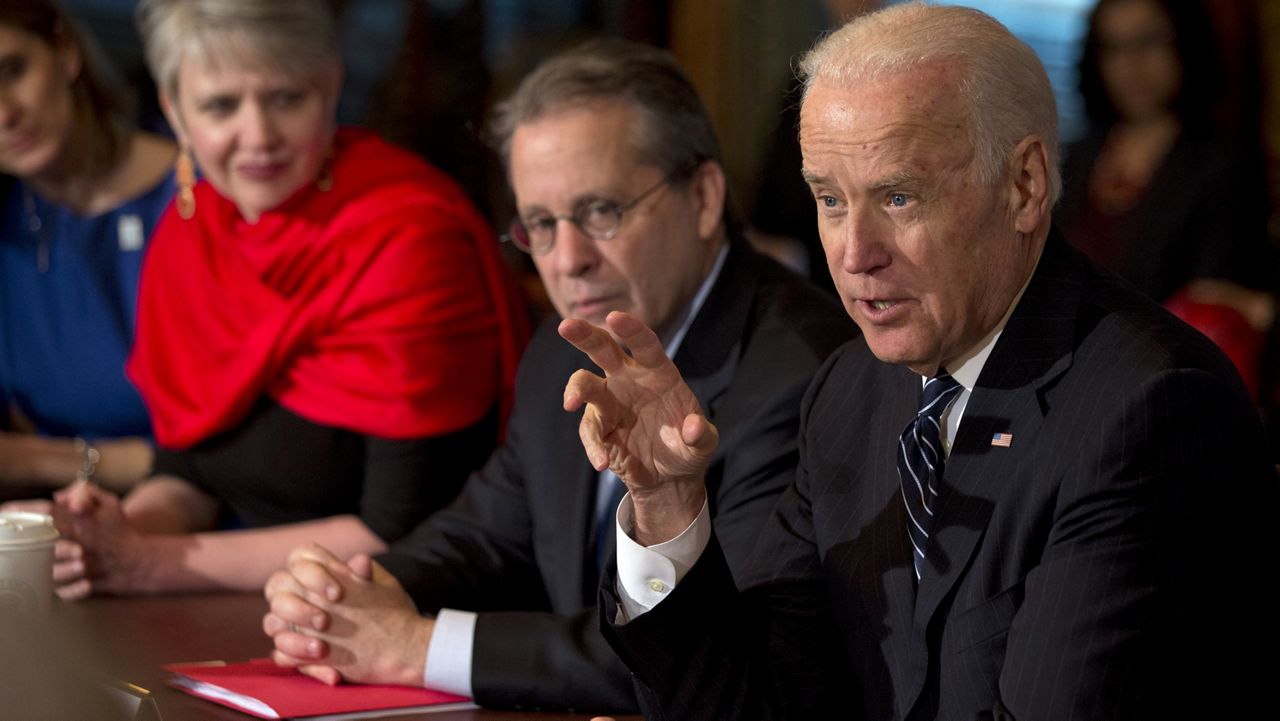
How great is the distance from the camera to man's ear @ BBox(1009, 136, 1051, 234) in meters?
1.45

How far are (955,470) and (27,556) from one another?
110 centimetres

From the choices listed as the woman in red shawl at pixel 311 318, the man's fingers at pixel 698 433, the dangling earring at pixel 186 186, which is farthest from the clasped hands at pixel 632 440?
the dangling earring at pixel 186 186

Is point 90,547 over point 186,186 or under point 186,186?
under

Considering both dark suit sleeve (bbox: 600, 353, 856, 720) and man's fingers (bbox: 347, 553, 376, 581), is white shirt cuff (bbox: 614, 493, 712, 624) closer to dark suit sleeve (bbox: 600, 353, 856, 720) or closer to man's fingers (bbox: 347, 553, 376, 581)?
dark suit sleeve (bbox: 600, 353, 856, 720)

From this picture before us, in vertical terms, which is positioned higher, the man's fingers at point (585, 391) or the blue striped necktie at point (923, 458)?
the man's fingers at point (585, 391)

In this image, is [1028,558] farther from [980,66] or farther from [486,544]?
[486,544]

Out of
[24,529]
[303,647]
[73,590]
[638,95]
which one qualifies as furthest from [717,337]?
[73,590]

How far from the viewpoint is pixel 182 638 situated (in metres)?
1.97

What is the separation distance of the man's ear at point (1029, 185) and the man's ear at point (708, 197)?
0.80 meters

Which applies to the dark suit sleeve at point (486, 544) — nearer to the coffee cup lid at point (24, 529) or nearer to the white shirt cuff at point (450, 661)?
the white shirt cuff at point (450, 661)

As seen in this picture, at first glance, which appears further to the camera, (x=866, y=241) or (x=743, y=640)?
(x=743, y=640)

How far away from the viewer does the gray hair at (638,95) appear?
2.17 metres

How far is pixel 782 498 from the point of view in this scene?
176 centimetres

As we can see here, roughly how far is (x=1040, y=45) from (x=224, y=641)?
14.6 feet
